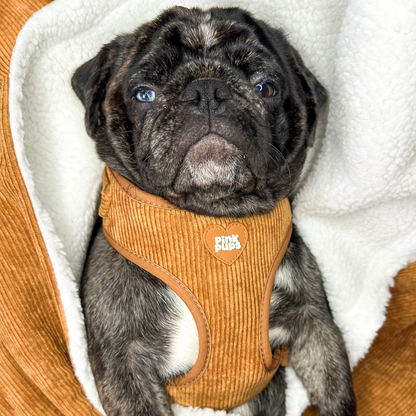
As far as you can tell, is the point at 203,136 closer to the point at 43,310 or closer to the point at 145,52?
the point at 145,52

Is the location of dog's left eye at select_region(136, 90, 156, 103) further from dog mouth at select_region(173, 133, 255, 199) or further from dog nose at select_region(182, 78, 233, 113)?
A: dog mouth at select_region(173, 133, 255, 199)

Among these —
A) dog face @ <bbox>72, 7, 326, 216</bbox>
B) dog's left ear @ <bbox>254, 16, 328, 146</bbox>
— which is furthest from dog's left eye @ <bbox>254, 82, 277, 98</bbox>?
dog's left ear @ <bbox>254, 16, 328, 146</bbox>

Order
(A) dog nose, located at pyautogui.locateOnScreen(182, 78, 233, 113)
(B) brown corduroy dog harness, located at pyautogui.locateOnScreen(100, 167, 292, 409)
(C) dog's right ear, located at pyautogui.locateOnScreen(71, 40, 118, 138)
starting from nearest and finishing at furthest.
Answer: (A) dog nose, located at pyautogui.locateOnScreen(182, 78, 233, 113) → (B) brown corduroy dog harness, located at pyautogui.locateOnScreen(100, 167, 292, 409) → (C) dog's right ear, located at pyautogui.locateOnScreen(71, 40, 118, 138)

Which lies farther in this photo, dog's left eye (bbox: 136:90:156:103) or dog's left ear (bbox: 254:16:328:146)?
dog's left ear (bbox: 254:16:328:146)

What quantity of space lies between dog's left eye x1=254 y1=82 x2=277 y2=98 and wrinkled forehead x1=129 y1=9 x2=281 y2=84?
0.15 feet

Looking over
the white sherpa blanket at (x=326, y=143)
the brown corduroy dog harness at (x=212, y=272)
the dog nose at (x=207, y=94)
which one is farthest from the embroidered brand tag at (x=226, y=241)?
the white sherpa blanket at (x=326, y=143)

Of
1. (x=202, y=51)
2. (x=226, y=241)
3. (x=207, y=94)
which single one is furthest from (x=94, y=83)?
(x=226, y=241)

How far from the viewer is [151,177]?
1686mm

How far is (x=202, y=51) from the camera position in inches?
70.4

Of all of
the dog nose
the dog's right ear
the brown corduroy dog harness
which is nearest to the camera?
the dog nose

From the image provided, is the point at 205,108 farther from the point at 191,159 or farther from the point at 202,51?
the point at 202,51

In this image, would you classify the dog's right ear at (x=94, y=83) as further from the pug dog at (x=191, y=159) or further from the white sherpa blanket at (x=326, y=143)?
the white sherpa blanket at (x=326, y=143)

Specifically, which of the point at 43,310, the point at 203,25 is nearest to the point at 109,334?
the point at 43,310

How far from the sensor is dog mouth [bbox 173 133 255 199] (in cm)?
156
